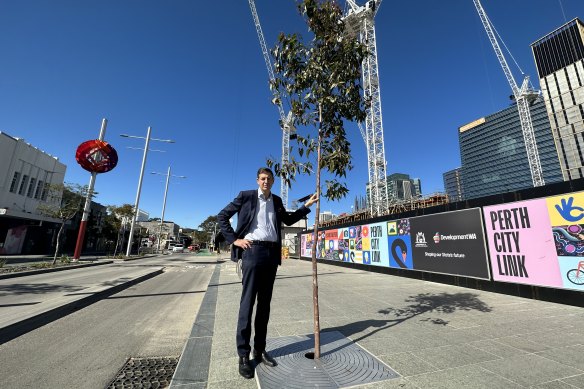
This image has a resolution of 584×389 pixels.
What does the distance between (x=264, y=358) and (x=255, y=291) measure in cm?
76

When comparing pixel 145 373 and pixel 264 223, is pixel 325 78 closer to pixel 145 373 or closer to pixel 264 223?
pixel 264 223

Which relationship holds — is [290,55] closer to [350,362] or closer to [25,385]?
[350,362]

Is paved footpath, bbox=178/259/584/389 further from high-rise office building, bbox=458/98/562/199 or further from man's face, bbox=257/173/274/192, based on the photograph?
high-rise office building, bbox=458/98/562/199

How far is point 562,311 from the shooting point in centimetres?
534

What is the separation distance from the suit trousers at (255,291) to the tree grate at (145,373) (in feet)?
3.15

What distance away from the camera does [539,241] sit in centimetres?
660

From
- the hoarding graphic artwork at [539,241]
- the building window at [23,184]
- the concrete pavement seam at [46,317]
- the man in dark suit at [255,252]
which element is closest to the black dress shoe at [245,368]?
the man in dark suit at [255,252]

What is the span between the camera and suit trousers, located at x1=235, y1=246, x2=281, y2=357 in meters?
2.77

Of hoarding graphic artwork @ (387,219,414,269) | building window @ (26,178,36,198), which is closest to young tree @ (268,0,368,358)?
hoarding graphic artwork @ (387,219,414,269)

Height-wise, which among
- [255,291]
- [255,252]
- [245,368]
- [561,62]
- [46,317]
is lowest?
[46,317]

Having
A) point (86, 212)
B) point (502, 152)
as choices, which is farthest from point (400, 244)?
point (502, 152)

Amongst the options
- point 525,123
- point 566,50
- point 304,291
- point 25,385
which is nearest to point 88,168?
point 304,291

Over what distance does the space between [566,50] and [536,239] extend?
10808 centimetres

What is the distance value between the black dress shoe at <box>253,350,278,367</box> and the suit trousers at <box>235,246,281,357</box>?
0.05m
